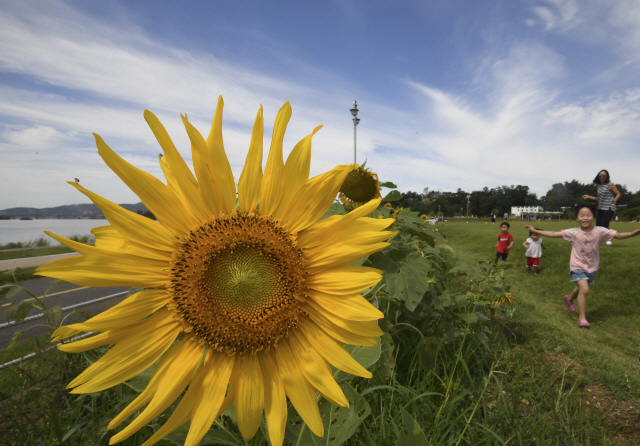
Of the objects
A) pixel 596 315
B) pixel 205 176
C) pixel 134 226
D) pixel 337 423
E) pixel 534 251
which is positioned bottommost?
pixel 596 315

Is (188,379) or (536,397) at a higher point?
(188,379)

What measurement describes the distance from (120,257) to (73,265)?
0.10 meters

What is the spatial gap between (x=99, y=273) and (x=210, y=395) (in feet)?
1.39

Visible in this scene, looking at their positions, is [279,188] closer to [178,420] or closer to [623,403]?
[178,420]

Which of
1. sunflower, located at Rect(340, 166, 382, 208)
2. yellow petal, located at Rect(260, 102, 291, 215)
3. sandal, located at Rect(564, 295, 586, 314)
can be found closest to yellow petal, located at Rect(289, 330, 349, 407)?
yellow petal, located at Rect(260, 102, 291, 215)

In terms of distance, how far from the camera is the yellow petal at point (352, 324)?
2.86 ft

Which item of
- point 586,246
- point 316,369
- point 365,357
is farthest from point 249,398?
point 586,246

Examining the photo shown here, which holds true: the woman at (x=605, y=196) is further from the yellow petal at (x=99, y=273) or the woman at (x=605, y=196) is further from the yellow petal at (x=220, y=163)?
the yellow petal at (x=99, y=273)

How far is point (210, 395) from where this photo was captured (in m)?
0.89

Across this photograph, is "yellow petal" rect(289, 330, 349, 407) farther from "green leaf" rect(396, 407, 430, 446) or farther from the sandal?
the sandal

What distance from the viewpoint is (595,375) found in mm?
3930

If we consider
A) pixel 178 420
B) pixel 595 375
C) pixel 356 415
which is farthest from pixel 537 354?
pixel 178 420

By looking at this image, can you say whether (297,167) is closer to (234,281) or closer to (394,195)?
(234,281)

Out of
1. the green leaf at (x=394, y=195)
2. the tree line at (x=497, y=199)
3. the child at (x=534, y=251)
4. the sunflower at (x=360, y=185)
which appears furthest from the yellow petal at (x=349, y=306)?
the tree line at (x=497, y=199)
